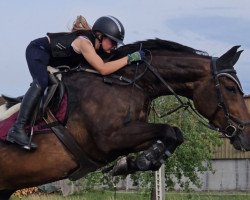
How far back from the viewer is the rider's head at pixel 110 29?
7363 millimetres

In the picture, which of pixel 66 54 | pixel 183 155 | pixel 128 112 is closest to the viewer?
pixel 128 112

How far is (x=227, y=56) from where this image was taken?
745 centimetres

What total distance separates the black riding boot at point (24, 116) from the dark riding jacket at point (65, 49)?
20.4 inches

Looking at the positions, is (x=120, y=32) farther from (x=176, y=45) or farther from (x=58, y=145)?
(x=58, y=145)

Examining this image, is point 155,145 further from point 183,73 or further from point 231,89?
point 231,89

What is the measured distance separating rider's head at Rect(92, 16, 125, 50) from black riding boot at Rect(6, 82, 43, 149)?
42.3 inches

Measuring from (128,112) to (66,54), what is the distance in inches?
46.9

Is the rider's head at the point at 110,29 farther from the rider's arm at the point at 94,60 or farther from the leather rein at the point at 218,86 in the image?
the leather rein at the point at 218,86

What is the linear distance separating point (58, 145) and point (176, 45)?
83.5 inches

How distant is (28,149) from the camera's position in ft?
24.0

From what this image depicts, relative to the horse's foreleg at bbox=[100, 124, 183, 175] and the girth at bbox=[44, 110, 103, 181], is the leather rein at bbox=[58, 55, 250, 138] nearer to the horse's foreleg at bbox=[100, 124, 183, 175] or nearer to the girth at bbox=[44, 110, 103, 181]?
the horse's foreleg at bbox=[100, 124, 183, 175]

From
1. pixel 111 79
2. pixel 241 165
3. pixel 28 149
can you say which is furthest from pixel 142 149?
pixel 241 165

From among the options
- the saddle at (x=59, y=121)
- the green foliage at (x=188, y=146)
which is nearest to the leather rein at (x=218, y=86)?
the saddle at (x=59, y=121)

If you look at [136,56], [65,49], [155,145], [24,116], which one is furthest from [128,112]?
[24,116]
